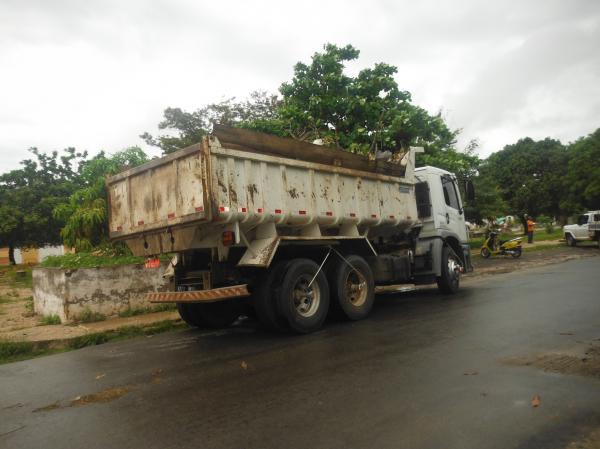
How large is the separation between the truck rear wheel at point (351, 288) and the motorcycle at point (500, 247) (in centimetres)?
1319

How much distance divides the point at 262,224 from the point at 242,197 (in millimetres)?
573

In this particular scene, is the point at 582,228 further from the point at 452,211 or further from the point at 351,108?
the point at 452,211

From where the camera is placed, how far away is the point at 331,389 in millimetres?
3887

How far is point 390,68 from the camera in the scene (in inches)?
610

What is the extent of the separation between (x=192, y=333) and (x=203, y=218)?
2736 millimetres

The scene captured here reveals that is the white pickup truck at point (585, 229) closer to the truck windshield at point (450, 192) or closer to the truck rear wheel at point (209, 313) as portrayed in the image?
the truck windshield at point (450, 192)

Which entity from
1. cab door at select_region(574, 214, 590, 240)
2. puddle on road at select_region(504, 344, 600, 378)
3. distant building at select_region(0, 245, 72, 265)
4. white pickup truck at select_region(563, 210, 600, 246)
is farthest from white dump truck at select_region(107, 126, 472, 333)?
distant building at select_region(0, 245, 72, 265)

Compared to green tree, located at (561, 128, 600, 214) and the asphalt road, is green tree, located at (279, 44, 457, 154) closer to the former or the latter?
the asphalt road

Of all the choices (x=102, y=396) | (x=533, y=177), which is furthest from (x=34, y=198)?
(x=533, y=177)

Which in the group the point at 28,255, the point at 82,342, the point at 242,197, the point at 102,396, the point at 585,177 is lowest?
the point at 102,396

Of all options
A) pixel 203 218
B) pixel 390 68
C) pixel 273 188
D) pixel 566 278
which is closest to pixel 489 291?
pixel 566 278

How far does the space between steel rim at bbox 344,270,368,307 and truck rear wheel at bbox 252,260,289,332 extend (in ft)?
5.16

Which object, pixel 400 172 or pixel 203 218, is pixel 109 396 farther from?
pixel 400 172

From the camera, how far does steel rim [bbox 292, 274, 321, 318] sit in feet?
22.0
